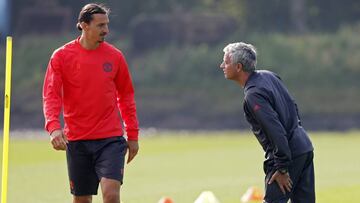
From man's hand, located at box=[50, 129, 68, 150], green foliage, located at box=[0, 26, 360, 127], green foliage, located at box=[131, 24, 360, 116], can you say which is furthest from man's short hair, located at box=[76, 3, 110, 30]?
green foliage, located at box=[131, 24, 360, 116]

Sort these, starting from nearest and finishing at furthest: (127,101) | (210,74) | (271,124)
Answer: (271,124), (127,101), (210,74)

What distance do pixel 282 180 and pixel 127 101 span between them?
1744 millimetres

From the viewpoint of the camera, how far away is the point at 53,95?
32.0ft

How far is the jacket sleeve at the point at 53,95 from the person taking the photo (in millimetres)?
9625

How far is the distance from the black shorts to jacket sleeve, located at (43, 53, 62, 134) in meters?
0.39

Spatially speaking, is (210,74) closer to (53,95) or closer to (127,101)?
(127,101)

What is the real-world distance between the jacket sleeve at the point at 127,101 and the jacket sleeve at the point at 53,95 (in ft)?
1.79

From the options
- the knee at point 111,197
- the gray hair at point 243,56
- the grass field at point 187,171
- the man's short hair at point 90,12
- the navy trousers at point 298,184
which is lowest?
the grass field at point 187,171

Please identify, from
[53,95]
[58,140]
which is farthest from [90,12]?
[58,140]

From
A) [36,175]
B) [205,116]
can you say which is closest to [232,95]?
[205,116]

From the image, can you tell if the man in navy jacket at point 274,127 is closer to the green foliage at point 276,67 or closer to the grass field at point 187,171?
the grass field at point 187,171

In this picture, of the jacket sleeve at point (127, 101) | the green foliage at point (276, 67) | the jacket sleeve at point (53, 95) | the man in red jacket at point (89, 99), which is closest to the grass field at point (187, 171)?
the jacket sleeve at point (127, 101)

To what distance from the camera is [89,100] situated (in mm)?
9836

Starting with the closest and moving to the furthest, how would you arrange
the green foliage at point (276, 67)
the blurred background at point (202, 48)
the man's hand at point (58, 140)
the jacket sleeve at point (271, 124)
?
the jacket sleeve at point (271, 124), the man's hand at point (58, 140), the blurred background at point (202, 48), the green foliage at point (276, 67)
